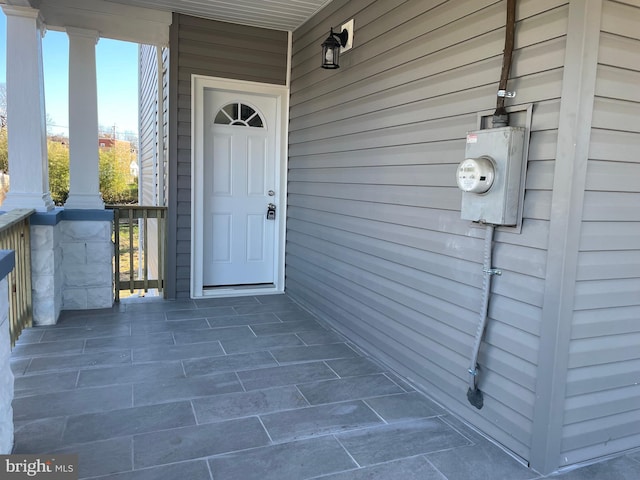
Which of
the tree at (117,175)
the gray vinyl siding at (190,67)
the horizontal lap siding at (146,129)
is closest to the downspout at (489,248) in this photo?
the gray vinyl siding at (190,67)

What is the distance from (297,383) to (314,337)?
86cm

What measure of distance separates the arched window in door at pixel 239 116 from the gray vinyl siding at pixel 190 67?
0.98ft

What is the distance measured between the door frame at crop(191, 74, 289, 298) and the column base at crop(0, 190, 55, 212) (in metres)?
1.28

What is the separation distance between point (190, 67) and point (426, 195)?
9.42ft

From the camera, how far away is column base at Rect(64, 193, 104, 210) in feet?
13.6

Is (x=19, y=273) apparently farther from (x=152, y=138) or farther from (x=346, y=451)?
(x=152, y=138)

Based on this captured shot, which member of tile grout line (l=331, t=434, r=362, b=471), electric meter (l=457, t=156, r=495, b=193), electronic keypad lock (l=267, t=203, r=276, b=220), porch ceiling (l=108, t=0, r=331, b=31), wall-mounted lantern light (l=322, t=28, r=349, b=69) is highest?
porch ceiling (l=108, t=0, r=331, b=31)

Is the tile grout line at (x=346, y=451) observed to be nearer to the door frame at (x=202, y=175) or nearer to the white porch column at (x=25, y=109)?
the door frame at (x=202, y=175)

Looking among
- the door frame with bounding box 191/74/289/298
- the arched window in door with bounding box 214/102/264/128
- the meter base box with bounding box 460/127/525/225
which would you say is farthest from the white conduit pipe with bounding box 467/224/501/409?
the arched window in door with bounding box 214/102/264/128

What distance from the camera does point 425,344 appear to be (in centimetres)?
278

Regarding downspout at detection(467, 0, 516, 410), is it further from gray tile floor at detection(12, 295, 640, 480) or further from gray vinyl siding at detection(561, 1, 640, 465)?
gray vinyl siding at detection(561, 1, 640, 465)

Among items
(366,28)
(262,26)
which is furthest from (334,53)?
(262,26)

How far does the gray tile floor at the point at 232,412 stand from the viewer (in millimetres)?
2014

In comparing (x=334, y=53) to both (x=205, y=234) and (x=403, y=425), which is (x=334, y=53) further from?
(x=403, y=425)
